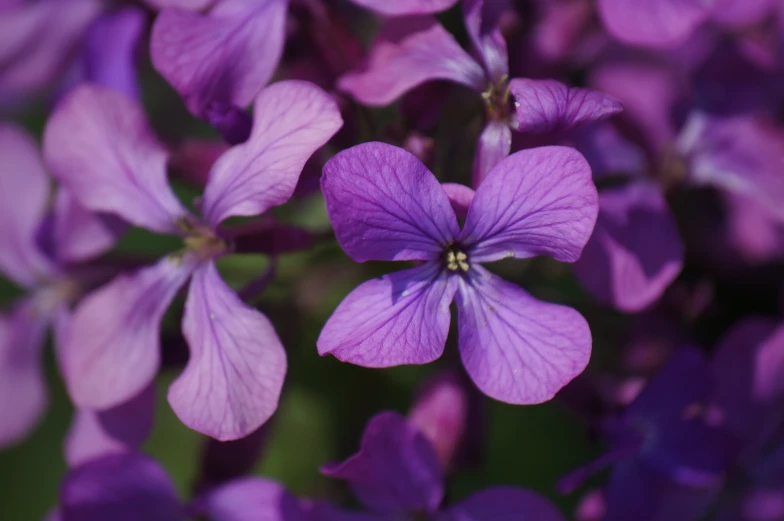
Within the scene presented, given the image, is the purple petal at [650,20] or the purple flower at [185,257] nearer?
the purple flower at [185,257]

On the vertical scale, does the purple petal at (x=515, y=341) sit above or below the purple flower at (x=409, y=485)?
above

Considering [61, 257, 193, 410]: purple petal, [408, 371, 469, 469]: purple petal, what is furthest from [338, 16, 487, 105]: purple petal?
[408, 371, 469, 469]: purple petal

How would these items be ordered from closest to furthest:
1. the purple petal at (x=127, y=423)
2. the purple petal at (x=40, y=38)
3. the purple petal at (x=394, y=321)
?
1. the purple petal at (x=394, y=321)
2. the purple petal at (x=127, y=423)
3. the purple petal at (x=40, y=38)

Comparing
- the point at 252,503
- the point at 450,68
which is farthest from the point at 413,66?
the point at 252,503

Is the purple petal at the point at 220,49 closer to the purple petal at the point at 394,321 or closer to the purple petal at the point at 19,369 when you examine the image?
the purple petal at the point at 394,321

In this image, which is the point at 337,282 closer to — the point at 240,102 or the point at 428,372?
the point at 428,372

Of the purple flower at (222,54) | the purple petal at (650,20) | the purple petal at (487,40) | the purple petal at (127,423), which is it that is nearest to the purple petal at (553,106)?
the purple petal at (487,40)

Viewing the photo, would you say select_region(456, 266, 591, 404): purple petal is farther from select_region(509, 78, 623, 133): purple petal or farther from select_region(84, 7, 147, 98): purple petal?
select_region(84, 7, 147, 98): purple petal
